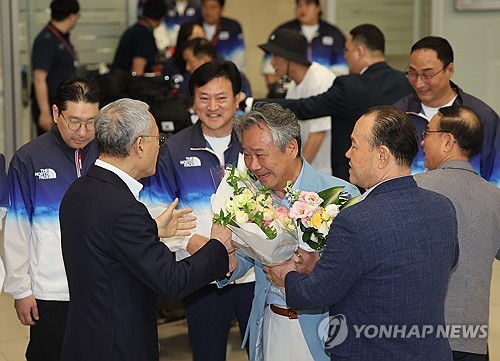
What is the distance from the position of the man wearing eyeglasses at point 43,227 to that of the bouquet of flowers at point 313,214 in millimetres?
1275

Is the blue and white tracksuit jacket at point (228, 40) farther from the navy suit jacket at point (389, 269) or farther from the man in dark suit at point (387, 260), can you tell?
the navy suit jacket at point (389, 269)

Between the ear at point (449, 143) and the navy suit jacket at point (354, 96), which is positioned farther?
the navy suit jacket at point (354, 96)

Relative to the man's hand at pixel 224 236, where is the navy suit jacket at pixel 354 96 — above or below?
above

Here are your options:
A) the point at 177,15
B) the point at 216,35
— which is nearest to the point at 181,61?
the point at 216,35

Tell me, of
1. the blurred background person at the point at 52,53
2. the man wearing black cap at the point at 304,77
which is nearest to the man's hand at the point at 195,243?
the man wearing black cap at the point at 304,77

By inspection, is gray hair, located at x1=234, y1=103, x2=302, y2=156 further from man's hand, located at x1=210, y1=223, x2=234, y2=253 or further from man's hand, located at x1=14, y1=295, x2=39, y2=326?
man's hand, located at x1=14, y1=295, x2=39, y2=326

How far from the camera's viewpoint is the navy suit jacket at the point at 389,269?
10.1ft

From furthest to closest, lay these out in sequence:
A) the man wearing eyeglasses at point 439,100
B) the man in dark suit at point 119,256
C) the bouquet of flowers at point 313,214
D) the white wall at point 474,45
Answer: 1. the white wall at point 474,45
2. the man wearing eyeglasses at point 439,100
3. the bouquet of flowers at point 313,214
4. the man in dark suit at point 119,256

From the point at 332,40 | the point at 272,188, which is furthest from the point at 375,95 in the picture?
the point at 332,40

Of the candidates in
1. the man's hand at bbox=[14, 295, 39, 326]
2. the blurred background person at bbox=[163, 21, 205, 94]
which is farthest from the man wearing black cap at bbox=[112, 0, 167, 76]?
the man's hand at bbox=[14, 295, 39, 326]

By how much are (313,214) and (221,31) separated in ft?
23.7

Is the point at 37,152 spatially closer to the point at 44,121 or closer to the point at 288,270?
the point at 288,270

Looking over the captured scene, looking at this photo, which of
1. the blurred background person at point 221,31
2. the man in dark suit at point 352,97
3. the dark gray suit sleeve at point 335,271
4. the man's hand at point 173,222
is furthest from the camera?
the blurred background person at point 221,31

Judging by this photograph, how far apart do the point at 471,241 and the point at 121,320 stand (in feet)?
4.86
